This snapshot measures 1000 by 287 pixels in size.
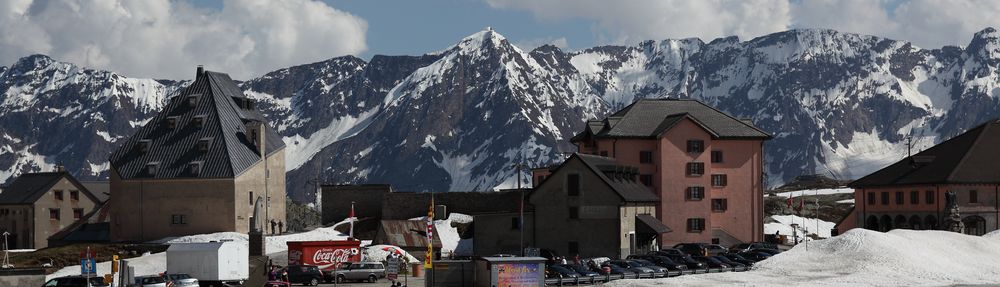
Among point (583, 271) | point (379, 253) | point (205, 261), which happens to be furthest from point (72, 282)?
point (379, 253)

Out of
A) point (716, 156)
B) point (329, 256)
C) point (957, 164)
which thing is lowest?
point (329, 256)

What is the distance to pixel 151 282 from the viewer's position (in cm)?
7794

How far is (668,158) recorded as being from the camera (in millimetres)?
133375

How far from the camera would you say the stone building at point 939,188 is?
5089 inches

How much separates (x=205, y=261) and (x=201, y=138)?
2051 inches

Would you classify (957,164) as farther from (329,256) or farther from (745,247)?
(329,256)

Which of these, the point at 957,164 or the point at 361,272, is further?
the point at 957,164

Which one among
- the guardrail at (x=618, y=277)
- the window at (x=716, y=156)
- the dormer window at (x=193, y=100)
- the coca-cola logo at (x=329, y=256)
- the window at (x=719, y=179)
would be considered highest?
the dormer window at (x=193, y=100)

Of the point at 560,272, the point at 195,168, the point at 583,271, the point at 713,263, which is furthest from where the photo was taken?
Result: the point at 195,168

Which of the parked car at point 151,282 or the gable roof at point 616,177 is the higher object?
the gable roof at point 616,177

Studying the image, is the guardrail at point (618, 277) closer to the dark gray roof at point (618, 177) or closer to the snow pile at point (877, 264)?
the snow pile at point (877, 264)

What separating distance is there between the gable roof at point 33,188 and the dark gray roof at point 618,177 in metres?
82.3

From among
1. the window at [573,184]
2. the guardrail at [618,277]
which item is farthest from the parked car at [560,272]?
the window at [573,184]

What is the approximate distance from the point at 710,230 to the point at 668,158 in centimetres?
765
